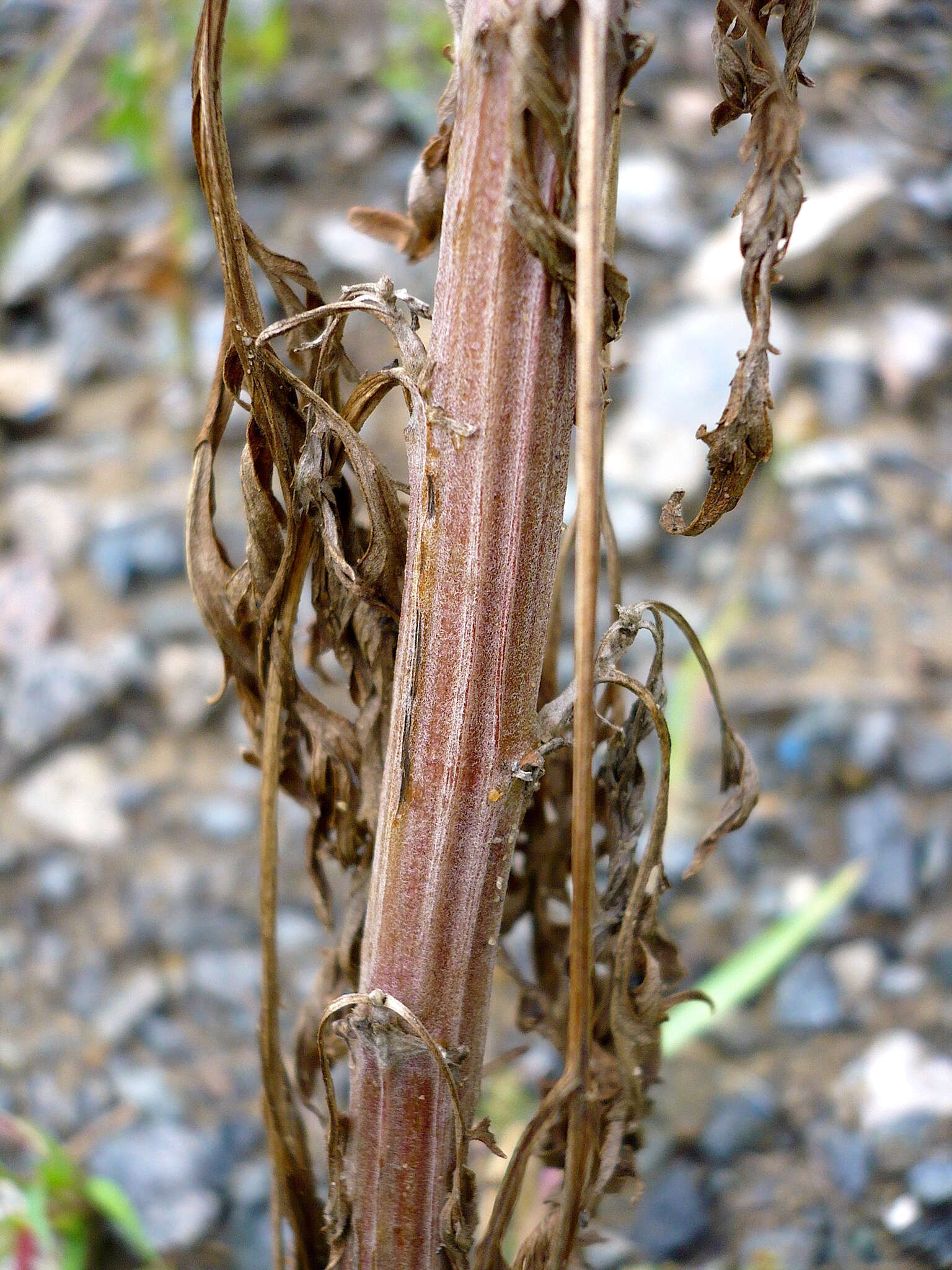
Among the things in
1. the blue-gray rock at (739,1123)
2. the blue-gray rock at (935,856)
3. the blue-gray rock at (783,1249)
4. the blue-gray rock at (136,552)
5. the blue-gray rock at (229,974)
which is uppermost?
the blue-gray rock at (136,552)

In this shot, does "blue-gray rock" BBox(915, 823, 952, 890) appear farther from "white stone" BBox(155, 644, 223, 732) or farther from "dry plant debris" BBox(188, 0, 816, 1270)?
"white stone" BBox(155, 644, 223, 732)

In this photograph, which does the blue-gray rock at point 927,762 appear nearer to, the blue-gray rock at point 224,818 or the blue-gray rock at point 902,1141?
the blue-gray rock at point 902,1141

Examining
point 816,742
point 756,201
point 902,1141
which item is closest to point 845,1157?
point 902,1141

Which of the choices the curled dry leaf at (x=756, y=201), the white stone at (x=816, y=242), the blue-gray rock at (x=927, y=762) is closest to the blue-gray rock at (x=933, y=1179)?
the blue-gray rock at (x=927, y=762)

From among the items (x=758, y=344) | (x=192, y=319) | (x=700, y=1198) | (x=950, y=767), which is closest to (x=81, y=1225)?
(x=700, y=1198)

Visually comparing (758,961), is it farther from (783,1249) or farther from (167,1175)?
(167,1175)
